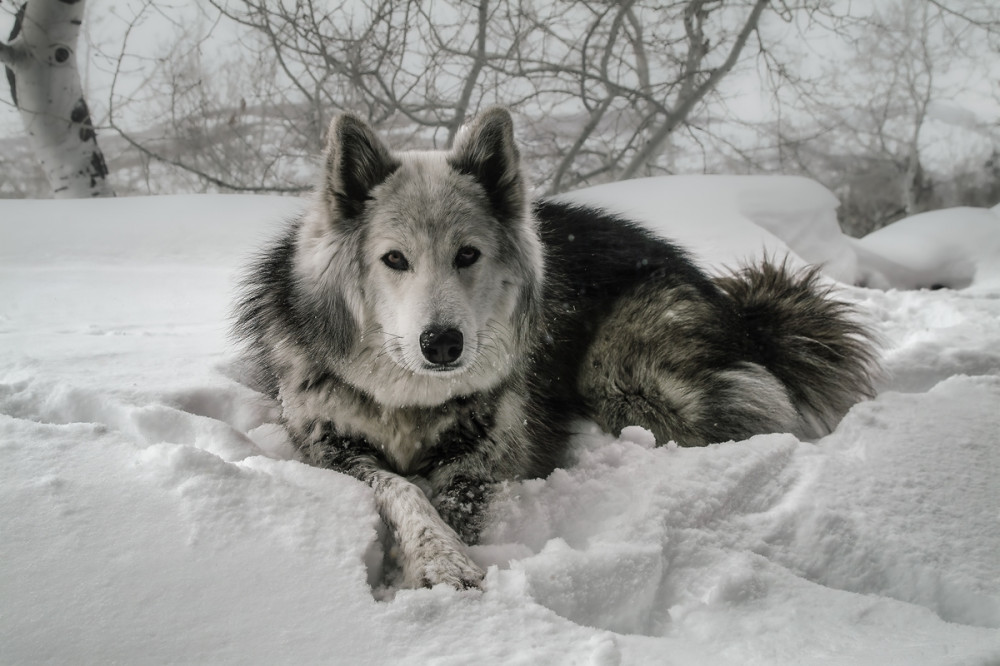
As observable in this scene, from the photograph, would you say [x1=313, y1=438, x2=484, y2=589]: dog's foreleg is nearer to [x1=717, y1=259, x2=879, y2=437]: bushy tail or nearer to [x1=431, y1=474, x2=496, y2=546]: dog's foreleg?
[x1=431, y1=474, x2=496, y2=546]: dog's foreleg

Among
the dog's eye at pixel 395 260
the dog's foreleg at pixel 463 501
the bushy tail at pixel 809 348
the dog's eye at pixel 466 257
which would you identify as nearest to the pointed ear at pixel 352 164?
the dog's eye at pixel 395 260

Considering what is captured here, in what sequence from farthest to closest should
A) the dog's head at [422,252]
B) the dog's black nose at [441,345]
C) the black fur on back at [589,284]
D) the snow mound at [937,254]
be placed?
the snow mound at [937,254] → the black fur on back at [589,284] → the dog's head at [422,252] → the dog's black nose at [441,345]

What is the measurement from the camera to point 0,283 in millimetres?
4332

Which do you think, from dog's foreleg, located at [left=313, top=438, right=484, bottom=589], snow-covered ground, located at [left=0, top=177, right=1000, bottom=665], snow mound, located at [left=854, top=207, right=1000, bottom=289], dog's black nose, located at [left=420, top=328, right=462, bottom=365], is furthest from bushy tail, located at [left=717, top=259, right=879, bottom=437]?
snow mound, located at [left=854, top=207, right=1000, bottom=289]

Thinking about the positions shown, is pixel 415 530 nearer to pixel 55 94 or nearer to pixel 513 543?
pixel 513 543

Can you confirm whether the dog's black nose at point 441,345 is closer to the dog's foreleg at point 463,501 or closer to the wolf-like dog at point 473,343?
the wolf-like dog at point 473,343

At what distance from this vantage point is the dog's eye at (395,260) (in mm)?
2189

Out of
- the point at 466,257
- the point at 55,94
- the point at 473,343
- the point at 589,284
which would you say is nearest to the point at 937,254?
the point at 589,284

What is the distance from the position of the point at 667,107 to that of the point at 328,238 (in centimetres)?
805

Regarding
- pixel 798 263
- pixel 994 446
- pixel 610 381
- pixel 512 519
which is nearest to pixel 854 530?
pixel 994 446

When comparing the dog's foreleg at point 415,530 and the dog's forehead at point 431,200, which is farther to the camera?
the dog's forehead at point 431,200

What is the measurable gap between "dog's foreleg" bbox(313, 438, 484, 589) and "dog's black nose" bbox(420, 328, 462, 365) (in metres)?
0.45

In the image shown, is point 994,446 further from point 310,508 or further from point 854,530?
point 310,508

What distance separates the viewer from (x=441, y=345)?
195 cm
